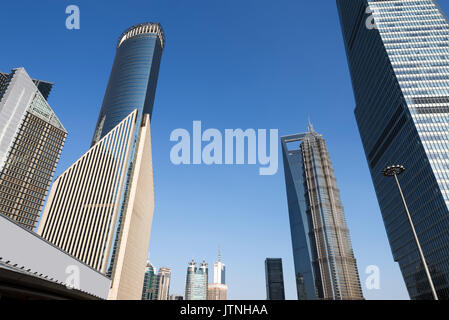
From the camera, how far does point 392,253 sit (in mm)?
119125

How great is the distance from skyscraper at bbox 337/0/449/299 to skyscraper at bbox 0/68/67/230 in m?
165

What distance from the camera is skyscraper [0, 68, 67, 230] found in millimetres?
133125

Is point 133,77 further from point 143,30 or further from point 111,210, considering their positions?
point 111,210

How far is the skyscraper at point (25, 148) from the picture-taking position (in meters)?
133

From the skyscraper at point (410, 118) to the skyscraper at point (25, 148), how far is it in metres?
165

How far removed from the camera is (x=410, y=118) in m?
99.3

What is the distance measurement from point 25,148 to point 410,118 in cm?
17225

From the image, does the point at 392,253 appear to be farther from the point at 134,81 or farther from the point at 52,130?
the point at 52,130
